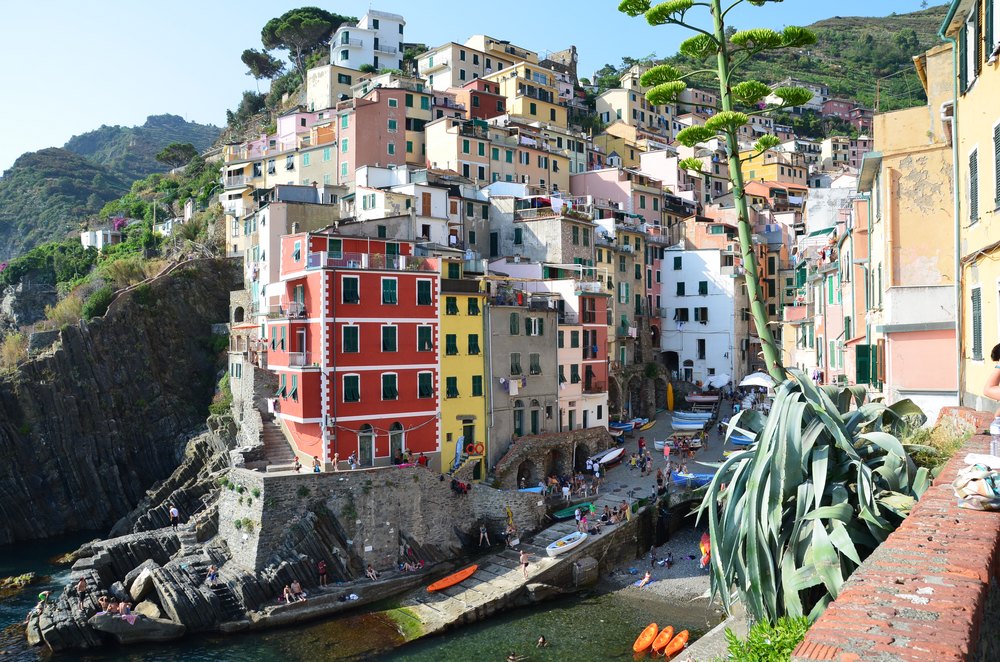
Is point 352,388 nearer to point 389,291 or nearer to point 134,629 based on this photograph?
point 389,291

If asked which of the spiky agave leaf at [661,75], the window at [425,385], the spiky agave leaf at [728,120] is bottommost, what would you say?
the window at [425,385]

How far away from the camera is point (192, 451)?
162 ft

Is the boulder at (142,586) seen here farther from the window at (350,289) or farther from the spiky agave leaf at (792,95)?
the spiky agave leaf at (792,95)

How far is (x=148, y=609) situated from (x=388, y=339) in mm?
15876

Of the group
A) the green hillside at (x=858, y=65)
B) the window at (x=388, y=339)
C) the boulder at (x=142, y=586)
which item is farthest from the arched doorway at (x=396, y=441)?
the green hillside at (x=858, y=65)

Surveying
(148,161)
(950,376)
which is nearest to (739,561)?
(950,376)

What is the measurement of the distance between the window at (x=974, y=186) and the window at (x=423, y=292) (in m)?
27.9

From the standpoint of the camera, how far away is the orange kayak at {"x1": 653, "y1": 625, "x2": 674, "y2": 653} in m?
28.4

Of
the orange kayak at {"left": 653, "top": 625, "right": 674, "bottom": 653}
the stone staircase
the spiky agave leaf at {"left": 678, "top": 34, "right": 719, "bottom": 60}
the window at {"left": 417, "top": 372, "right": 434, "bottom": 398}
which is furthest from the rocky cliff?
the spiky agave leaf at {"left": 678, "top": 34, "right": 719, "bottom": 60}

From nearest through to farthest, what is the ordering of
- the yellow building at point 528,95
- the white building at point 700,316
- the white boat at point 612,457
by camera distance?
the white boat at point 612,457, the white building at point 700,316, the yellow building at point 528,95

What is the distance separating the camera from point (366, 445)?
38.4 meters

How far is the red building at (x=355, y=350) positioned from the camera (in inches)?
1473

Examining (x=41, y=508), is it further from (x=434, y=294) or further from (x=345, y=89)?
(x=345, y=89)

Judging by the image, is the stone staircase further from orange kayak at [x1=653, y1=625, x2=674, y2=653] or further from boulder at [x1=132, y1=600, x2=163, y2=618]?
orange kayak at [x1=653, y1=625, x2=674, y2=653]
